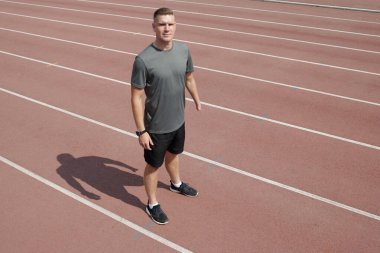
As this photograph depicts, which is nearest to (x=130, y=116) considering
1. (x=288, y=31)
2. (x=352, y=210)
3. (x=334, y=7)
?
(x=352, y=210)

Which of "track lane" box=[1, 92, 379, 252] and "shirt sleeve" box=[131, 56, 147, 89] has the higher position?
"shirt sleeve" box=[131, 56, 147, 89]

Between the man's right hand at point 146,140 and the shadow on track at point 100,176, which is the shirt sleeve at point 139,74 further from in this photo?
the shadow on track at point 100,176

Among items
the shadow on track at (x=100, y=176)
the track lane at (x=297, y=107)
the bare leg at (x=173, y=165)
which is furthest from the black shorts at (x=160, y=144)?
the track lane at (x=297, y=107)

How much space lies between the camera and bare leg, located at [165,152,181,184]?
14.6 ft

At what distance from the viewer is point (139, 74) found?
348 cm

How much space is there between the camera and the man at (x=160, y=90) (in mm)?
3465

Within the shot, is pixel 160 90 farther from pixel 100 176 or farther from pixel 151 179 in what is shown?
pixel 100 176

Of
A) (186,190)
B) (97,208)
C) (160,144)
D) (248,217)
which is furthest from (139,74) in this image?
(248,217)

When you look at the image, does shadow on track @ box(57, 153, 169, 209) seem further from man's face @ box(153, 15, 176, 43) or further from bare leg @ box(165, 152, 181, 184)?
man's face @ box(153, 15, 176, 43)

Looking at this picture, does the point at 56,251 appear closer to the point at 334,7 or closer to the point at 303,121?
the point at 303,121

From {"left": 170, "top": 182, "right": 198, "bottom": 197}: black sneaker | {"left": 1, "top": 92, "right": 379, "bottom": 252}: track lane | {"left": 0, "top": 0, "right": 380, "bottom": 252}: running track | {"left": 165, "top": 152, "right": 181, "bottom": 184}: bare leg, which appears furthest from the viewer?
{"left": 170, "top": 182, "right": 198, "bottom": 197}: black sneaker

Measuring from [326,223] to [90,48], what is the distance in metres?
9.27

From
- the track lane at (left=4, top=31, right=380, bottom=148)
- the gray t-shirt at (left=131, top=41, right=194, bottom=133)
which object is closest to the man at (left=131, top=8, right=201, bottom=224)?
the gray t-shirt at (left=131, top=41, right=194, bottom=133)

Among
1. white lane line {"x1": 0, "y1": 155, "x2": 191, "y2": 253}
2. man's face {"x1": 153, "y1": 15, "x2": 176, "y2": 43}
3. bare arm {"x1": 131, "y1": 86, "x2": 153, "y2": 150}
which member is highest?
man's face {"x1": 153, "y1": 15, "x2": 176, "y2": 43}
